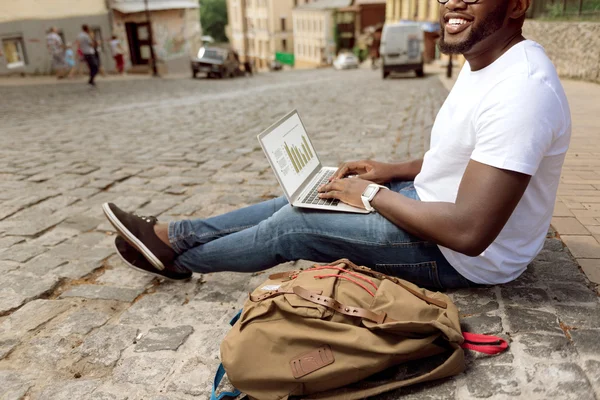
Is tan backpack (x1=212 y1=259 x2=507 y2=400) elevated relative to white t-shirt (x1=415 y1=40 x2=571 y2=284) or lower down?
lower down

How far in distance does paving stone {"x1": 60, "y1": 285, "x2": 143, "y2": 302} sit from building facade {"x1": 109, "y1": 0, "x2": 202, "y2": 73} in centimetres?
2760

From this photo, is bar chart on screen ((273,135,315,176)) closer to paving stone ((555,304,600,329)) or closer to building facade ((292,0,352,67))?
paving stone ((555,304,600,329))

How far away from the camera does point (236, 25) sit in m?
75.3

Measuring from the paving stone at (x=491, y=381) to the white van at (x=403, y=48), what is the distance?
1879 cm

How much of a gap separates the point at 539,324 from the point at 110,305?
226cm

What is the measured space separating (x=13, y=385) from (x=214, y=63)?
83.8ft

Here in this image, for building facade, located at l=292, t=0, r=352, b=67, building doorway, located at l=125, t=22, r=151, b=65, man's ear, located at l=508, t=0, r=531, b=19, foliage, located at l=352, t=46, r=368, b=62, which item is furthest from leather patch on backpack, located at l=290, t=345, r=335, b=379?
building facade, located at l=292, t=0, r=352, b=67

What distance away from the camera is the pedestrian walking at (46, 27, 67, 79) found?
22.3 m

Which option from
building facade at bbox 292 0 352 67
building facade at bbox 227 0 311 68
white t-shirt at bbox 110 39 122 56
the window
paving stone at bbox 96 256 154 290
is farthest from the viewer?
building facade at bbox 227 0 311 68

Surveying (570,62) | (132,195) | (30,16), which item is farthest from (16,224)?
(30,16)

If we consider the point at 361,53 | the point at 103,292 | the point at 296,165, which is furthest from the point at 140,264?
the point at 361,53

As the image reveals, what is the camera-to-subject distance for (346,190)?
101 inches

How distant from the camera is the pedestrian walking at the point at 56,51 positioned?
22328mm

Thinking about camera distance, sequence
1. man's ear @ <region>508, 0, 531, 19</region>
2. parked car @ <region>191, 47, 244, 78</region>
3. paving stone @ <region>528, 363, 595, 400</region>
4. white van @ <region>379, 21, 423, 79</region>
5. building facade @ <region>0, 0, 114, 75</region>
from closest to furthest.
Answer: paving stone @ <region>528, 363, 595, 400</region> < man's ear @ <region>508, 0, 531, 19</region> < white van @ <region>379, 21, 423, 79</region> < building facade @ <region>0, 0, 114, 75</region> < parked car @ <region>191, 47, 244, 78</region>
